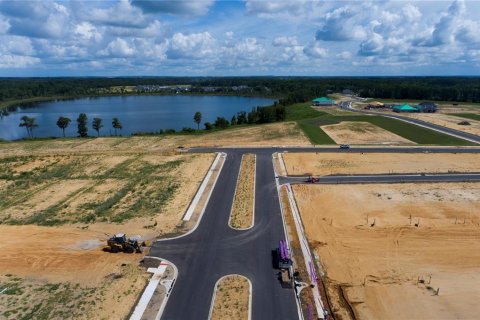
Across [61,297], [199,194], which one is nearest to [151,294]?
[61,297]

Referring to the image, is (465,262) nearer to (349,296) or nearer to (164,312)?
(349,296)

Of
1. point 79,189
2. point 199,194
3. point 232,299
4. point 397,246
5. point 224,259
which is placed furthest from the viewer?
point 79,189

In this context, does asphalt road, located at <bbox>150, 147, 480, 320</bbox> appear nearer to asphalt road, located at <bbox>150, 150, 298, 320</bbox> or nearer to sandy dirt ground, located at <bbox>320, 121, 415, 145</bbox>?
asphalt road, located at <bbox>150, 150, 298, 320</bbox>

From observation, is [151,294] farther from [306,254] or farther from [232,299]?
[306,254]

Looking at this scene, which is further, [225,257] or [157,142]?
[157,142]

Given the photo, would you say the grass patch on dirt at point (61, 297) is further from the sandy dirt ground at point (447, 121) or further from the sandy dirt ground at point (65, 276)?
the sandy dirt ground at point (447, 121)

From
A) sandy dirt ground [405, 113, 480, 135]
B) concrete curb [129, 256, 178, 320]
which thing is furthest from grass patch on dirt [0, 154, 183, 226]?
sandy dirt ground [405, 113, 480, 135]

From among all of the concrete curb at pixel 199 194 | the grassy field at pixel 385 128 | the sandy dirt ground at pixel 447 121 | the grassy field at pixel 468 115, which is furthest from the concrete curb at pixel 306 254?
the grassy field at pixel 468 115
